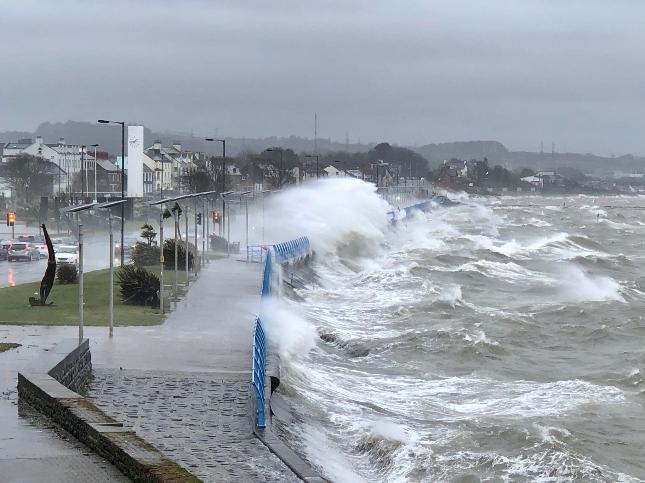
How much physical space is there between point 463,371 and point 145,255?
23.2 metres

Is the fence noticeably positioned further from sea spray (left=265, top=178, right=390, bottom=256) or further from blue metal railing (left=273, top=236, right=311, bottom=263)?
sea spray (left=265, top=178, right=390, bottom=256)

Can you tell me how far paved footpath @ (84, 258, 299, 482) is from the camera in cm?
1480

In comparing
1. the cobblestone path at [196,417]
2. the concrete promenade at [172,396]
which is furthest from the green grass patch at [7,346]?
the cobblestone path at [196,417]

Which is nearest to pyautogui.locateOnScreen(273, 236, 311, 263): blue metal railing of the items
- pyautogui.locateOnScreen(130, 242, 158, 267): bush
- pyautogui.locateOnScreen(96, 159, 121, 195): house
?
pyautogui.locateOnScreen(130, 242, 158, 267): bush

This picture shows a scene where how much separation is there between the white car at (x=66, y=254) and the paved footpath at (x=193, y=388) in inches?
746

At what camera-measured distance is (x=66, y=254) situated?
50.5 meters

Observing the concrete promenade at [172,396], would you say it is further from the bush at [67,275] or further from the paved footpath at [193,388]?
the bush at [67,275]

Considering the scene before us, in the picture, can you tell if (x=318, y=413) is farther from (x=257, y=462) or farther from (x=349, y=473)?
(x=257, y=462)

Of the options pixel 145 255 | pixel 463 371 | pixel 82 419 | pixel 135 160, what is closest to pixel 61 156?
pixel 135 160

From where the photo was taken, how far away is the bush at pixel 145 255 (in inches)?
1810

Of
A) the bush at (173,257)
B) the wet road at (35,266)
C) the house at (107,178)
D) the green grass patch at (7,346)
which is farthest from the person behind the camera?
the house at (107,178)

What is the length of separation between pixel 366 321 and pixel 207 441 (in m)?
17.3

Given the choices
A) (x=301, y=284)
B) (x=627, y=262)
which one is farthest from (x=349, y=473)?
(x=627, y=262)

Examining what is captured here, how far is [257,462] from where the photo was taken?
14.6m
